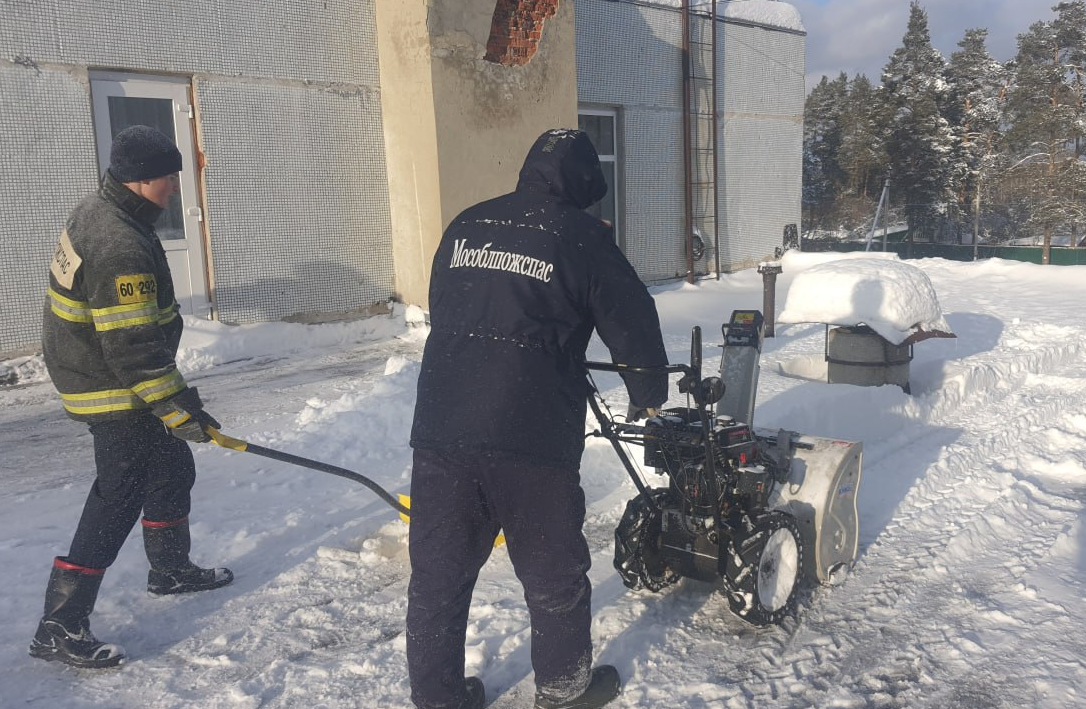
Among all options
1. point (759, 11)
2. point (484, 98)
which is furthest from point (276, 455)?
point (759, 11)

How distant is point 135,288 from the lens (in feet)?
10.3

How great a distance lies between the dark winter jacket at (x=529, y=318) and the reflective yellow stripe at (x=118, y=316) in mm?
1157

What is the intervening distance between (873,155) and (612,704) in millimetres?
30881

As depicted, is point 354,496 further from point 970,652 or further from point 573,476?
point 970,652

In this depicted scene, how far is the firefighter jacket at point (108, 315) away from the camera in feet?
10.2

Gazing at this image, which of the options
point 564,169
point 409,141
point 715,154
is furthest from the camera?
point 715,154

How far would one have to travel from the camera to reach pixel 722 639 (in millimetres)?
3406

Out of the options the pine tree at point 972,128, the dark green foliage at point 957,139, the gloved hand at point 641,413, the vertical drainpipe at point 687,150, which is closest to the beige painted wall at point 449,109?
the vertical drainpipe at point 687,150

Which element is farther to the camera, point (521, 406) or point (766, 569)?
point (766, 569)

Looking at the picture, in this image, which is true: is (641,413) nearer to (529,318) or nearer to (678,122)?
(529,318)

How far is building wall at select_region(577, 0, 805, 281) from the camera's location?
13.1 meters

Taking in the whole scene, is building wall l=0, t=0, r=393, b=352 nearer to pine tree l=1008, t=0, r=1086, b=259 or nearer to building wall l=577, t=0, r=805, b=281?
building wall l=577, t=0, r=805, b=281

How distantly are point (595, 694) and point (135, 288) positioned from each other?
7.15 ft

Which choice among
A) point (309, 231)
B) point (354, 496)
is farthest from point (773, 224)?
point (354, 496)
